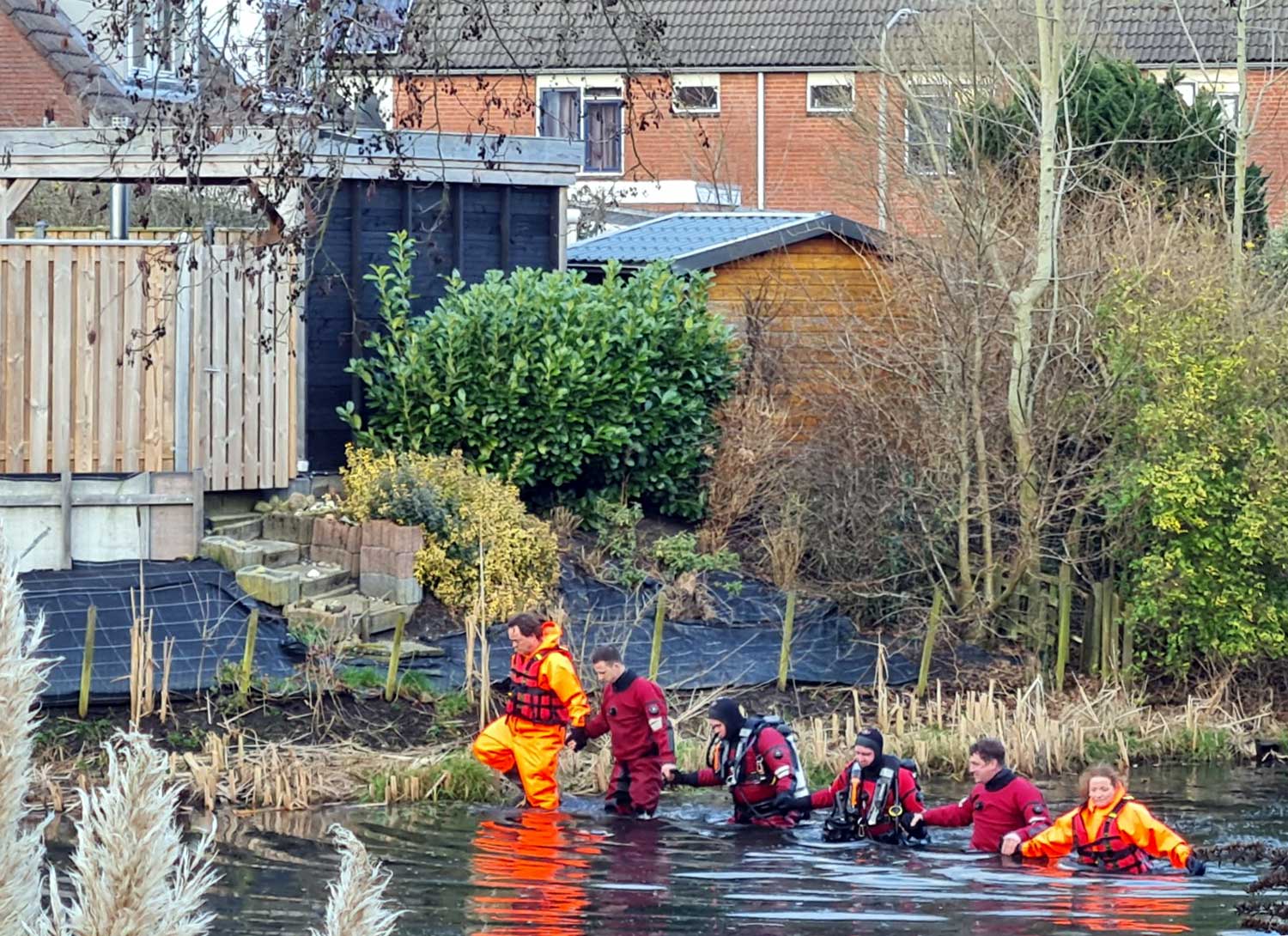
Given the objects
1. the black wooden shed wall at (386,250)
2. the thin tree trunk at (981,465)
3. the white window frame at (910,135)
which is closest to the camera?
the thin tree trunk at (981,465)

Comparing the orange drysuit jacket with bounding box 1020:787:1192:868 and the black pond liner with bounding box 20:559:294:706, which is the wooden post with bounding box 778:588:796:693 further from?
the orange drysuit jacket with bounding box 1020:787:1192:868

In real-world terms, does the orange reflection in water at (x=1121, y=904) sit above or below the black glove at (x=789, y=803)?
below

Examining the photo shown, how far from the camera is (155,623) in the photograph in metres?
16.0

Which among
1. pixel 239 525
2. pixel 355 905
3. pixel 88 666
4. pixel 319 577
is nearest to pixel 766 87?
pixel 239 525

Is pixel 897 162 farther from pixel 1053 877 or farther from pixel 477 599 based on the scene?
pixel 1053 877

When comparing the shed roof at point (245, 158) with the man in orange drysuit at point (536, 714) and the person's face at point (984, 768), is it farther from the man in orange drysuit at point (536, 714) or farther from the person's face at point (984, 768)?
the person's face at point (984, 768)

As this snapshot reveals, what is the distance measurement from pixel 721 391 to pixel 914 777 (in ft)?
24.6

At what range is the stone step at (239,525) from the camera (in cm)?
1769

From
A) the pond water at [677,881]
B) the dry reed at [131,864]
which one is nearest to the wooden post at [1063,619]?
the pond water at [677,881]

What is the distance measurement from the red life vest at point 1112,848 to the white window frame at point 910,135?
8.57 m

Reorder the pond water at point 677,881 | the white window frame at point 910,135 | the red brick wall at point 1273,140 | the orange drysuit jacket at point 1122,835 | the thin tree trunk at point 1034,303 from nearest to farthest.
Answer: the pond water at point 677,881 < the orange drysuit jacket at point 1122,835 < the thin tree trunk at point 1034,303 < the white window frame at point 910,135 < the red brick wall at point 1273,140

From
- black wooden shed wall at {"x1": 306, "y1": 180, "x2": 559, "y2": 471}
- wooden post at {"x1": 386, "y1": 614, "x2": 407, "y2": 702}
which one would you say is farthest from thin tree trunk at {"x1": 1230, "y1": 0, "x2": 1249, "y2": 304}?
wooden post at {"x1": 386, "y1": 614, "x2": 407, "y2": 702}

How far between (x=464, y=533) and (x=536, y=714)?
387 centimetres

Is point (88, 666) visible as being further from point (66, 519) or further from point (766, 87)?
point (766, 87)
